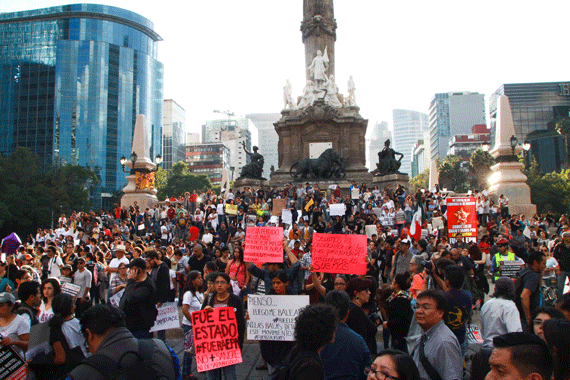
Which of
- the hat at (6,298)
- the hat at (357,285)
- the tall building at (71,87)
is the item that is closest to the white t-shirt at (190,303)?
the hat at (6,298)

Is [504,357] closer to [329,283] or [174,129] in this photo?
A: [329,283]

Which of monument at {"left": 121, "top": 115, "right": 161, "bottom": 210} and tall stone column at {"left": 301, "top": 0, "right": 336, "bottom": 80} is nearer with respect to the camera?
monument at {"left": 121, "top": 115, "right": 161, "bottom": 210}

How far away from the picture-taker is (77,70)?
9619cm

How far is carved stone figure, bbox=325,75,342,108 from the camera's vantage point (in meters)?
35.6

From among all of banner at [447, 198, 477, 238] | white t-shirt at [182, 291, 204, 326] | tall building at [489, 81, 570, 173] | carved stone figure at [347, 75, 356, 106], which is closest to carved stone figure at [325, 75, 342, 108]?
carved stone figure at [347, 75, 356, 106]

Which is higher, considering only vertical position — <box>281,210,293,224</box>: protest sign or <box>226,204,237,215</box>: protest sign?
<box>226,204,237,215</box>: protest sign

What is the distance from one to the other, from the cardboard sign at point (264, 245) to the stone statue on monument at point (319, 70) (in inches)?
1138

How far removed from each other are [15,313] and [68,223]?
2104 centimetres

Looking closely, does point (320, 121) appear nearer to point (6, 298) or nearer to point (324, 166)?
point (324, 166)

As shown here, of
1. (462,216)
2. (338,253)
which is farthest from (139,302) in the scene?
(462,216)

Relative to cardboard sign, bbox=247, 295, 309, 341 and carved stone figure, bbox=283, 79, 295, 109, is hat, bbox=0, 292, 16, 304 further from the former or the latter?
carved stone figure, bbox=283, 79, 295, 109

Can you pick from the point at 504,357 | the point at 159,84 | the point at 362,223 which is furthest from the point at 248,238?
the point at 159,84

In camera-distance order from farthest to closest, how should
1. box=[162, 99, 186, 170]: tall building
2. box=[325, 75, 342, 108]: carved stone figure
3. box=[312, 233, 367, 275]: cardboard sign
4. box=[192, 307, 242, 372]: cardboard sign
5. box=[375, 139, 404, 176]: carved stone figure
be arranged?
box=[162, 99, 186, 170]: tall building → box=[325, 75, 342, 108]: carved stone figure → box=[375, 139, 404, 176]: carved stone figure → box=[312, 233, 367, 275]: cardboard sign → box=[192, 307, 242, 372]: cardboard sign

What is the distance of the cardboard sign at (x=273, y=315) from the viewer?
571 centimetres
